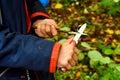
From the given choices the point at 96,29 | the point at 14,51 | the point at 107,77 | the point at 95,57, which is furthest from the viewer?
the point at 96,29

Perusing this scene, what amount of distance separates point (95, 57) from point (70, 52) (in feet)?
6.65

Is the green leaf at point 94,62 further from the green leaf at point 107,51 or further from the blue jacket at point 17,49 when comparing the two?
the blue jacket at point 17,49

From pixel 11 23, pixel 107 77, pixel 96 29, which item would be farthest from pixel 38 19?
pixel 96 29

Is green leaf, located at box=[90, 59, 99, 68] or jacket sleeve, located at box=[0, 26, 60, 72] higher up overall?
jacket sleeve, located at box=[0, 26, 60, 72]

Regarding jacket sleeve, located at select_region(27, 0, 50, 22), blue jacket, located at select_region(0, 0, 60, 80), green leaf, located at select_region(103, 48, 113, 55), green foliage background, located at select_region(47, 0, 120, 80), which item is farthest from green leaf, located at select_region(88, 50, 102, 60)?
blue jacket, located at select_region(0, 0, 60, 80)

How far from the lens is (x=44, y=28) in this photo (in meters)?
2.12

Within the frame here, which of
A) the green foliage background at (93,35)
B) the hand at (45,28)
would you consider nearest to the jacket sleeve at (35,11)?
the hand at (45,28)

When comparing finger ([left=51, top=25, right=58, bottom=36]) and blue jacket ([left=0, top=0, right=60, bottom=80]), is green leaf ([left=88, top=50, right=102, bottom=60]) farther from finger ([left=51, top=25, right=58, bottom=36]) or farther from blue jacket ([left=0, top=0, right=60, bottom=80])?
blue jacket ([left=0, top=0, right=60, bottom=80])

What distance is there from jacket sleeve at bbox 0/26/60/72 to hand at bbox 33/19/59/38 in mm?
423

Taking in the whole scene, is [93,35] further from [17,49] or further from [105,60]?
[17,49]

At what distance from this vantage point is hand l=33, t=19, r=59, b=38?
82.7 inches

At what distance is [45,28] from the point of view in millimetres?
2115

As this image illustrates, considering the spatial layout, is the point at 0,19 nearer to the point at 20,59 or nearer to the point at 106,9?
the point at 20,59

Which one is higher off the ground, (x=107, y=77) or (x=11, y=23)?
(x=11, y=23)
